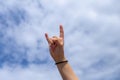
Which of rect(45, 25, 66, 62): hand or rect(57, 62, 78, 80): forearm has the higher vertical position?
rect(45, 25, 66, 62): hand

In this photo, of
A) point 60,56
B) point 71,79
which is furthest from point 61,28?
point 71,79

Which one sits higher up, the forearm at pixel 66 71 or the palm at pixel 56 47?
the palm at pixel 56 47

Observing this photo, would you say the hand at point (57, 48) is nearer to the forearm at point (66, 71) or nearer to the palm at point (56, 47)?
the palm at point (56, 47)

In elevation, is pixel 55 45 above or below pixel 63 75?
above

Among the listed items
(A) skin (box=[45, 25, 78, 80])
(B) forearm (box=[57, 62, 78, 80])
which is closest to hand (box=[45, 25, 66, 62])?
(A) skin (box=[45, 25, 78, 80])

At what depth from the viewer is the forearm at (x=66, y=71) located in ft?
22.4

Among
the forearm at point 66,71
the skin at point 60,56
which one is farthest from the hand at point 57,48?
the forearm at point 66,71

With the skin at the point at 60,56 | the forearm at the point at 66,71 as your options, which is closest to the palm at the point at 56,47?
the skin at the point at 60,56

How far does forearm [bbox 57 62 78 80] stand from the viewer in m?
6.81

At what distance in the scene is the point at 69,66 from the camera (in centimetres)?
688

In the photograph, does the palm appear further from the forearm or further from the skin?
the forearm

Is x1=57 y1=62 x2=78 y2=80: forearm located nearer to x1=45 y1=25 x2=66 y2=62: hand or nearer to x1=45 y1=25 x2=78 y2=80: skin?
x1=45 y1=25 x2=78 y2=80: skin

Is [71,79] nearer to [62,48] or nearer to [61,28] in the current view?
[62,48]

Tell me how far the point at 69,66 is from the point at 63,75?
240 millimetres
